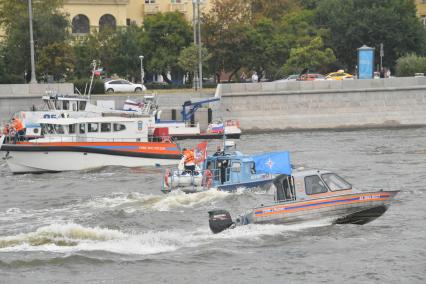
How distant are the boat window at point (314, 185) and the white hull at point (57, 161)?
1719cm

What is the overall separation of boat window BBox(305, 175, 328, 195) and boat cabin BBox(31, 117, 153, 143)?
61.6ft

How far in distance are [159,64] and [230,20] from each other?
22.0 ft

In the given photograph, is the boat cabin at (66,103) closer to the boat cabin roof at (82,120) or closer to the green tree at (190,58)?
the boat cabin roof at (82,120)

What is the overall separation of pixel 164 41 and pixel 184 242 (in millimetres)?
55700

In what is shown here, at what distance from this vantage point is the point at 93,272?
24594 mm

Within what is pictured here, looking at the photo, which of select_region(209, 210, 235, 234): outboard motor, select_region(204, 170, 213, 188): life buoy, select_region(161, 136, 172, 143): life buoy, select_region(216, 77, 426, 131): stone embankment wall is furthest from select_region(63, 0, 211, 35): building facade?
select_region(209, 210, 235, 234): outboard motor

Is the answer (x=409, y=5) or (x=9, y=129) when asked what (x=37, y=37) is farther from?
(x=409, y=5)

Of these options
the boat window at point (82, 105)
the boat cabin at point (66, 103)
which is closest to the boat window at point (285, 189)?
the boat cabin at point (66, 103)

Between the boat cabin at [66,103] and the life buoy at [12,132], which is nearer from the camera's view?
the life buoy at [12,132]

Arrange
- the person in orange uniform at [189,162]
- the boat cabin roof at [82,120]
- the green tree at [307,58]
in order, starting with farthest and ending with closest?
1. the green tree at [307,58]
2. the boat cabin roof at [82,120]
3. the person in orange uniform at [189,162]

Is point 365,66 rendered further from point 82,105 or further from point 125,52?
point 82,105

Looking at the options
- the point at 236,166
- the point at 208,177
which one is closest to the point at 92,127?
the point at 208,177

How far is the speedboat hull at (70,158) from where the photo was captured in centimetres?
4497

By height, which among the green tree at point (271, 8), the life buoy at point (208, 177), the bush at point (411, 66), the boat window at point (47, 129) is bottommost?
the life buoy at point (208, 177)
